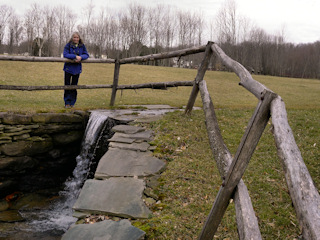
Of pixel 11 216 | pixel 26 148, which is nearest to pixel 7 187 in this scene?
pixel 26 148

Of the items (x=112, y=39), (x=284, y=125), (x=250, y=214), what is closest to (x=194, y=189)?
(x=250, y=214)

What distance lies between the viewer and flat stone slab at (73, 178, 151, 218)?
3.40 metres

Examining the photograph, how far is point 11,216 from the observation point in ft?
17.3

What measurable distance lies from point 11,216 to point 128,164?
255cm

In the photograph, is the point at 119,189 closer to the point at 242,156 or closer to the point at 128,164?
the point at 128,164

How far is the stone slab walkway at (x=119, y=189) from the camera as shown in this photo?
3023mm

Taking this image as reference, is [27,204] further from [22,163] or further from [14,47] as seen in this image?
A: [14,47]

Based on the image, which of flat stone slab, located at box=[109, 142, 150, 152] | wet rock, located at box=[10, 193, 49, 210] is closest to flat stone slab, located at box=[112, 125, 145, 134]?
flat stone slab, located at box=[109, 142, 150, 152]

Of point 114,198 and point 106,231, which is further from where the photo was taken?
point 114,198

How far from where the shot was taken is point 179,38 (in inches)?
2628

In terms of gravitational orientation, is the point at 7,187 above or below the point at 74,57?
below

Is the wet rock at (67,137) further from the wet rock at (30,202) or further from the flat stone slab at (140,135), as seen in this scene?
the flat stone slab at (140,135)

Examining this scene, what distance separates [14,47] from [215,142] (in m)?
81.7

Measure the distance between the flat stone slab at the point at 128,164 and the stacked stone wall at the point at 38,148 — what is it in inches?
98.1
